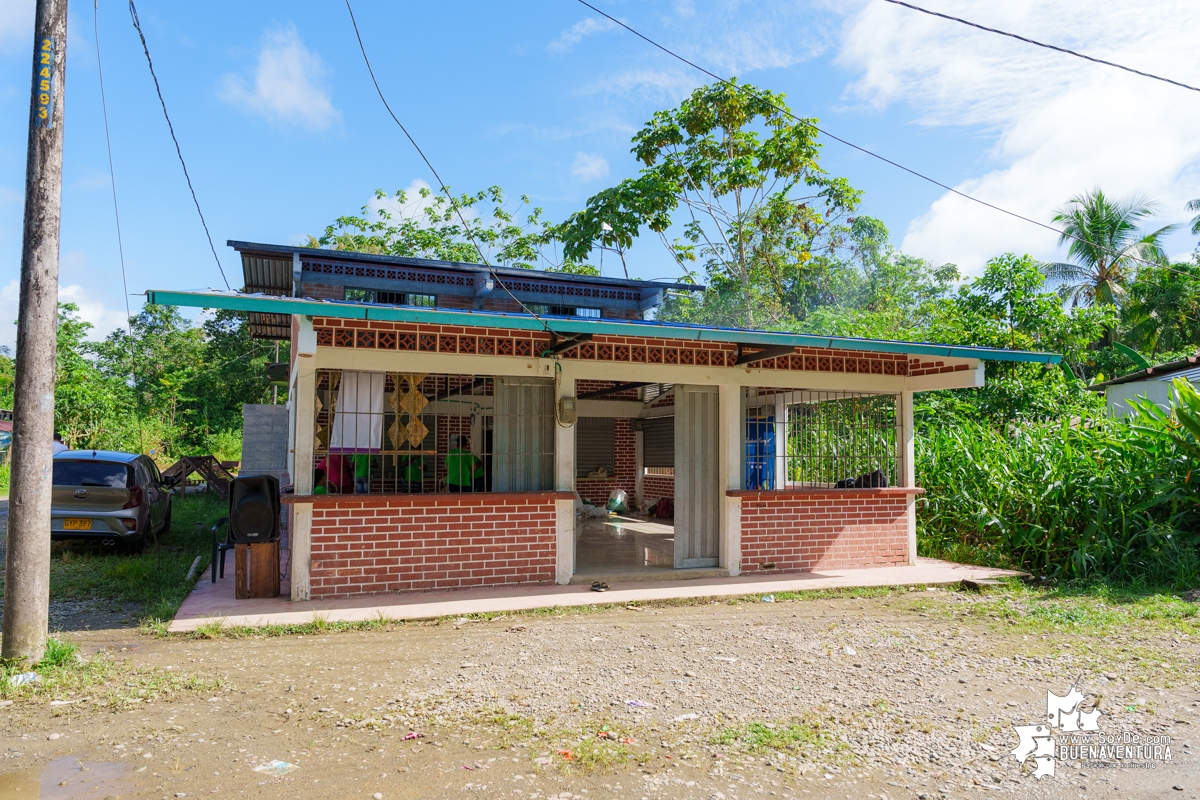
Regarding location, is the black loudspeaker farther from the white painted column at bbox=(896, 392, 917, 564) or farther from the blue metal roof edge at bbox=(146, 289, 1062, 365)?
the white painted column at bbox=(896, 392, 917, 564)

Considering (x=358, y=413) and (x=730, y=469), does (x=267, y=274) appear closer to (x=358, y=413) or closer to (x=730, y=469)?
(x=358, y=413)

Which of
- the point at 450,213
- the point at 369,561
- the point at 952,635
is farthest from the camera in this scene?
the point at 450,213

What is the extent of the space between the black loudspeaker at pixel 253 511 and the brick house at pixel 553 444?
391mm

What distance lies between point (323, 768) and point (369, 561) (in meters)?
3.87

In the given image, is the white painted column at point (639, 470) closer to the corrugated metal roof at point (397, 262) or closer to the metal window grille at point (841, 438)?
A: the corrugated metal roof at point (397, 262)

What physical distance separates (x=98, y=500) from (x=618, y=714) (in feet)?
26.9

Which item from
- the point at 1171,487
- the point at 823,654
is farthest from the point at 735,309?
the point at 823,654

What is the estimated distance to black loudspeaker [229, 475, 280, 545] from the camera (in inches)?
291

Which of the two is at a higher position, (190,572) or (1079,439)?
(1079,439)

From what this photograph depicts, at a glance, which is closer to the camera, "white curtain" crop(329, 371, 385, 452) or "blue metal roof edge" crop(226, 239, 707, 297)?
"white curtain" crop(329, 371, 385, 452)

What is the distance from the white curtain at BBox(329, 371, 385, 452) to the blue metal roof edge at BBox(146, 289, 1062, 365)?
1114 mm

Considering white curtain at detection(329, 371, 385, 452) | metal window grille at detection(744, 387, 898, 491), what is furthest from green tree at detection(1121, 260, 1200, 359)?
white curtain at detection(329, 371, 385, 452)

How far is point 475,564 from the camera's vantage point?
7840 millimetres

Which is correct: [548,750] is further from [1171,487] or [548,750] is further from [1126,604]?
[1171,487]
